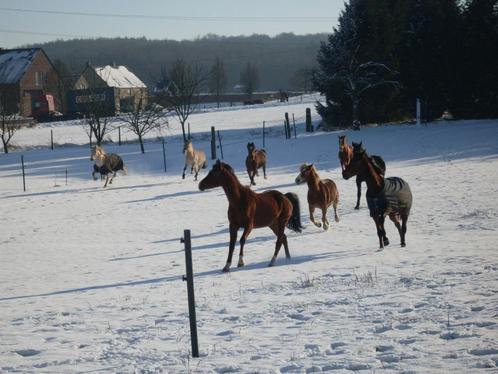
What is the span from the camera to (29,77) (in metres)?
89.1

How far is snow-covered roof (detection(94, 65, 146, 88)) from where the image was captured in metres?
90.8

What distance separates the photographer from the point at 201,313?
26.1ft

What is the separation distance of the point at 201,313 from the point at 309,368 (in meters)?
2.61

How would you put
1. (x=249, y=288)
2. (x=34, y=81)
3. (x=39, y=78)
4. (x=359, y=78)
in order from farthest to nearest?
(x=39, y=78) < (x=34, y=81) < (x=359, y=78) < (x=249, y=288)

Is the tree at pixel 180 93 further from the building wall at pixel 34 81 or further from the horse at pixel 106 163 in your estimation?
the building wall at pixel 34 81

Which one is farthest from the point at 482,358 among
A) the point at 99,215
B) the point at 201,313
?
the point at 99,215

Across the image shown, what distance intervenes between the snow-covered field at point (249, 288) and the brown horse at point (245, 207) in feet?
2.05

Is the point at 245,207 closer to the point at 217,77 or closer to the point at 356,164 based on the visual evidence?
the point at 356,164

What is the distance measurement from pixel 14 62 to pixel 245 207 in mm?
89894

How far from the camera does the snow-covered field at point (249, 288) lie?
6.12 m

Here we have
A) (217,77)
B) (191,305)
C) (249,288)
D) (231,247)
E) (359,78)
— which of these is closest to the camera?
(191,305)

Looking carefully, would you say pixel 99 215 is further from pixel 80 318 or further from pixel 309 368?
pixel 309 368

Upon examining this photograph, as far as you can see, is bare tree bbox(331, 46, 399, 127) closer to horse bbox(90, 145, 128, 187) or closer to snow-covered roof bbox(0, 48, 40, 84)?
horse bbox(90, 145, 128, 187)

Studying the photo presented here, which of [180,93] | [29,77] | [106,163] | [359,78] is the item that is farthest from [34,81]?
[106,163]
